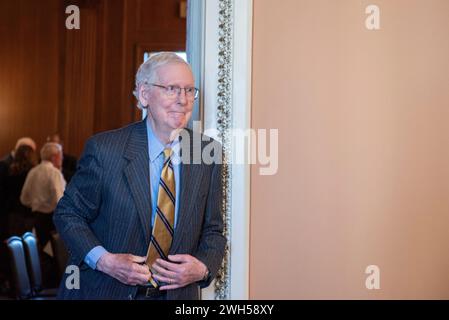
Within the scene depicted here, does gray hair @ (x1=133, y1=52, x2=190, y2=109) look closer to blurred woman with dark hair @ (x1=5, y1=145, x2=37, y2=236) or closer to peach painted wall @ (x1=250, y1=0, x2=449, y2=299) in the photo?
peach painted wall @ (x1=250, y1=0, x2=449, y2=299)

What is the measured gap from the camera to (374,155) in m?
2.22

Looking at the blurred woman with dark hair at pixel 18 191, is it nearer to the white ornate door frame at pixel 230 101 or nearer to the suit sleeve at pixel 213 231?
the white ornate door frame at pixel 230 101

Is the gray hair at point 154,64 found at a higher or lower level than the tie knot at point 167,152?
higher

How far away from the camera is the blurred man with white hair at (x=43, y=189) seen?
5773mm

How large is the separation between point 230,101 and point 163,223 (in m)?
0.53

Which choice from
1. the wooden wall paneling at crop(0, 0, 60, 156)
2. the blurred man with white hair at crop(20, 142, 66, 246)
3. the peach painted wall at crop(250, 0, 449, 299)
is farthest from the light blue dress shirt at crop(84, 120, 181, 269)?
the wooden wall paneling at crop(0, 0, 60, 156)

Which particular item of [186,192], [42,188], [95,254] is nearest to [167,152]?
[186,192]

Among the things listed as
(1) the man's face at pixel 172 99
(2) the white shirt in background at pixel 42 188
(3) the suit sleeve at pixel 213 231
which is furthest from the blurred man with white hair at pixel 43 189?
(1) the man's face at pixel 172 99

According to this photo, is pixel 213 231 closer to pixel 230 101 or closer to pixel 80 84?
pixel 230 101

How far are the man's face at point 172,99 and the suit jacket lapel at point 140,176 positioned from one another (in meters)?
0.11

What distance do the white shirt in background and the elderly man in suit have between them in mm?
4027

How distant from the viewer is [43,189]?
5.78 m

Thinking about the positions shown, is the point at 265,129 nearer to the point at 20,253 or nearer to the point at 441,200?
the point at 441,200
